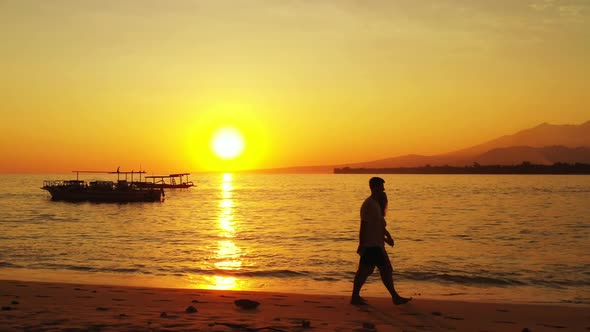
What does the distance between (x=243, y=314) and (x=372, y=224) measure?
2.78 meters

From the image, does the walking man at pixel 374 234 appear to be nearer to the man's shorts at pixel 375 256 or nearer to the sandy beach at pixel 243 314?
the man's shorts at pixel 375 256

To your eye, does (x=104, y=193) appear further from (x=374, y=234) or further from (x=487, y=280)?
(x=374, y=234)

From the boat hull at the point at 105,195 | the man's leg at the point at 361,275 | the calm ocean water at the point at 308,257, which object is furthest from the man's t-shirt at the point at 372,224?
the boat hull at the point at 105,195

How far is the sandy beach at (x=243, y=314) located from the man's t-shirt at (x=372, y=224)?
126 centimetres

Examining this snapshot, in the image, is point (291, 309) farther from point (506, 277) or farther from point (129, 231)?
point (129, 231)

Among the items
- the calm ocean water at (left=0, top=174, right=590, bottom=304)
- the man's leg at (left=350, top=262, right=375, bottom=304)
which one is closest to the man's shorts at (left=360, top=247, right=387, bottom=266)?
the man's leg at (left=350, top=262, right=375, bottom=304)

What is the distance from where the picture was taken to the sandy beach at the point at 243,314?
8.31m

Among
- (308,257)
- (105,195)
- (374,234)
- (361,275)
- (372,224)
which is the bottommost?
(308,257)

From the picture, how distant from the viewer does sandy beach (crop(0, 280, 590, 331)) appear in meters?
8.31

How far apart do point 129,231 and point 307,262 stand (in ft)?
68.0

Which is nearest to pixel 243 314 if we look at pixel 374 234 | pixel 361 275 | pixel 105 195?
pixel 361 275

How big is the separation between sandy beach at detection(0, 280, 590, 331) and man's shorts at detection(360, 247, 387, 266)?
2.88 ft

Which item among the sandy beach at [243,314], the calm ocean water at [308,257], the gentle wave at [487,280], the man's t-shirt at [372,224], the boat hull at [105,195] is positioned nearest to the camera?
the sandy beach at [243,314]

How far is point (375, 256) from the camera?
9.99 m
